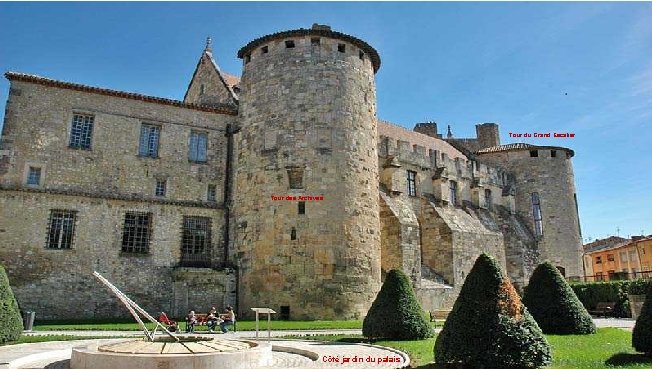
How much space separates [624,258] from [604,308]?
125 feet

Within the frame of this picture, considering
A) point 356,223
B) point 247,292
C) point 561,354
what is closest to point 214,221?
point 247,292

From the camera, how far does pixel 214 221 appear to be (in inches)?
926

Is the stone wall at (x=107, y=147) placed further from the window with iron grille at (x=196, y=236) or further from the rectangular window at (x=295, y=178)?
the rectangular window at (x=295, y=178)

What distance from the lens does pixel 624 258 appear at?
57.8m

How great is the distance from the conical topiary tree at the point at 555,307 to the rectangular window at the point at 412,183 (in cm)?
1599

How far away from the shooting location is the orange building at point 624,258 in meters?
52.3

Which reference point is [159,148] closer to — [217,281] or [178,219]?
[178,219]

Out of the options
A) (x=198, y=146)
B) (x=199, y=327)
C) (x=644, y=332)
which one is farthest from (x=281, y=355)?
(x=198, y=146)

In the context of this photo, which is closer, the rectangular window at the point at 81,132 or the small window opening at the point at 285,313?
the small window opening at the point at 285,313

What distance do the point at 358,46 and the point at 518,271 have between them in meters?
21.8

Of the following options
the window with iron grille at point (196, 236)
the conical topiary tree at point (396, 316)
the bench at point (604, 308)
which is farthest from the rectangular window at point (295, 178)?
the bench at point (604, 308)

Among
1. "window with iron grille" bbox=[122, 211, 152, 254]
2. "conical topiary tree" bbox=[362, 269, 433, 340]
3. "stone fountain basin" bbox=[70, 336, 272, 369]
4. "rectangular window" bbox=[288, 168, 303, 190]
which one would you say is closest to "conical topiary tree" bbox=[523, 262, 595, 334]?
"conical topiary tree" bbox=[362, 269, 433, 340]

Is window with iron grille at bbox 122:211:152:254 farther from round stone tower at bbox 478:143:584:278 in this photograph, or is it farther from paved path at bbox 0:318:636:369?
round stone tower at bbox 478:143:584:278

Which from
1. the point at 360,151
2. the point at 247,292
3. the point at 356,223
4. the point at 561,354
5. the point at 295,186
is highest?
the point at 360,151
